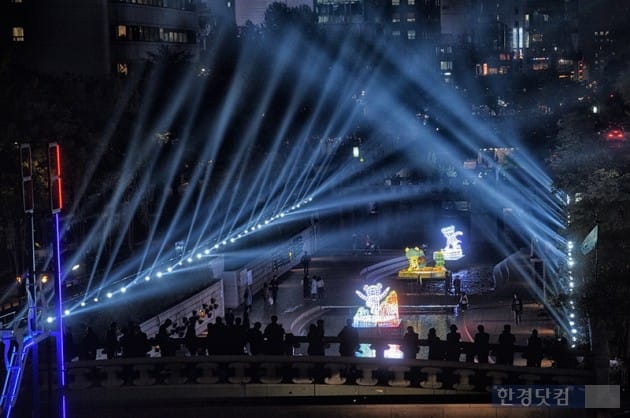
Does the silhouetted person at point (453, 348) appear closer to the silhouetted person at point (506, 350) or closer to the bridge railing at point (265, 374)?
the bridge railing at point (265, 374)

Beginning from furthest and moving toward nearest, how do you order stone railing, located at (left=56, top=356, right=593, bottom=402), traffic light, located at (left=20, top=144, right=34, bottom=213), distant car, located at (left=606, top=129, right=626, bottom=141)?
distant car, located at (left=606, top=129, right=626, bottom=141)
stone railing, located at (left=56, top=356, right=593, bottom=402)
traffic light, located at (left=20, top=144, right=34, bottom=213)

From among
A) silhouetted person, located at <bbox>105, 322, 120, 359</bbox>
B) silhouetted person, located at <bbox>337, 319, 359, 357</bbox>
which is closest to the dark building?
silhouetted person, located at <bbox>105, 322, 120, 359</bbox>

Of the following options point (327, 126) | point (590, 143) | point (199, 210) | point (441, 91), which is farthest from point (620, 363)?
point (441, 91)

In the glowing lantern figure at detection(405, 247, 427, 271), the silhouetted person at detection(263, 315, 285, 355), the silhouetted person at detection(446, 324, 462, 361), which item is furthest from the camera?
the glowing lantern figure at detection(405, 247, 427, 271)

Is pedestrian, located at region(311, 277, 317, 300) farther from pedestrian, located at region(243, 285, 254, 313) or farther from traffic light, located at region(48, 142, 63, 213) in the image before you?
traffic light, located at region(48, 142, 63, 213)

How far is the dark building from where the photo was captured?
63.8 m

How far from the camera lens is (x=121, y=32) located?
6731 centimetres

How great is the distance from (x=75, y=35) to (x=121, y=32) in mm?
3724

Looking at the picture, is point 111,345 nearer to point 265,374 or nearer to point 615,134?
point 265,374

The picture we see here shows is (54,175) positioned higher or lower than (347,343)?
higher

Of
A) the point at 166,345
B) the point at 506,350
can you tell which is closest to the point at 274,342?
the point at 166,345

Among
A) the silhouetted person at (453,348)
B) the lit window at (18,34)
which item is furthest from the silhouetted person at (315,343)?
the lit window at (18,34)

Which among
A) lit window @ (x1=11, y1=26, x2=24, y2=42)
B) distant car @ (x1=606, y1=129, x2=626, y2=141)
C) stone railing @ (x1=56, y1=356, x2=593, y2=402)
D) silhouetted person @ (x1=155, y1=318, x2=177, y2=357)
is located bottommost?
stone railing @ (x1=56, y1=356, x2=593, y2=402)

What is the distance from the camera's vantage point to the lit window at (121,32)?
6712cm
